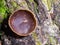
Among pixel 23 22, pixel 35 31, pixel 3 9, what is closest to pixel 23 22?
pixel 23 22

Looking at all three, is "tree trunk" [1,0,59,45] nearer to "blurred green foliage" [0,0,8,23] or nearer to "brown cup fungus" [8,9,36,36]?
"blurred green foliage" [0,0,8,23]

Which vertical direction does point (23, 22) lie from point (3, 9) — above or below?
below

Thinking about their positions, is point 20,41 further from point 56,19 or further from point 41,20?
point 56,19

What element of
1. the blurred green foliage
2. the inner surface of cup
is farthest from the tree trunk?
the inner surface of cup

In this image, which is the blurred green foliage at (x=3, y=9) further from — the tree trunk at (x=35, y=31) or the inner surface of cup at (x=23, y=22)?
the inner surface of cup at (x=23, y=22)

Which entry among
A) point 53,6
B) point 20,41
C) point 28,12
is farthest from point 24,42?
point 53,6

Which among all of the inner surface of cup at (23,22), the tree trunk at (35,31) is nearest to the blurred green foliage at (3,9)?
the tree trunk at (35,31)

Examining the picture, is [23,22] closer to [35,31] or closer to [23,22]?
[23,22]

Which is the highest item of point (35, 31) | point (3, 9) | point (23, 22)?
point (3, 9)

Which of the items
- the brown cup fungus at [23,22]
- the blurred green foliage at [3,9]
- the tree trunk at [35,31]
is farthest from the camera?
the blurred green foliage at [3,9]
